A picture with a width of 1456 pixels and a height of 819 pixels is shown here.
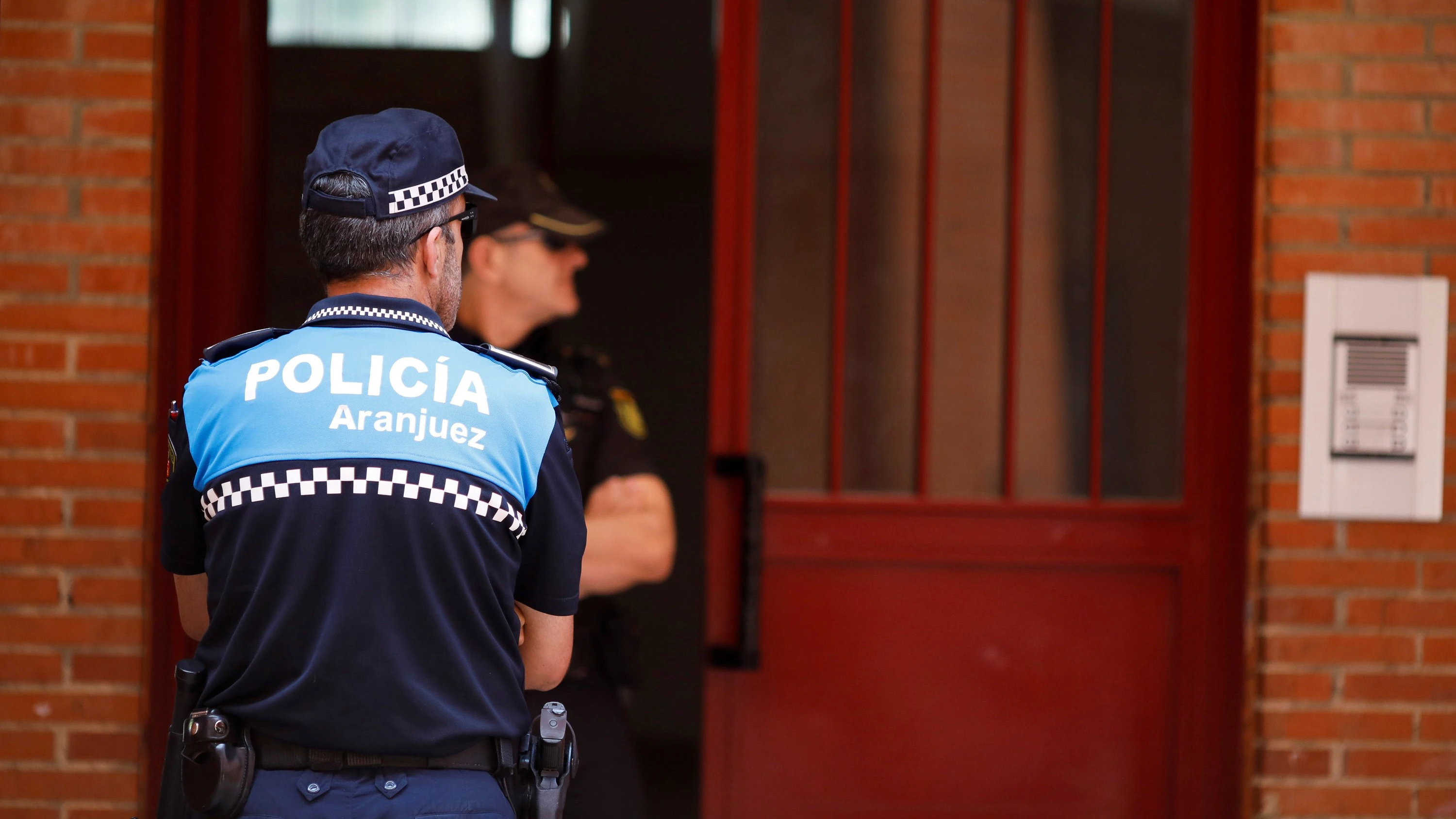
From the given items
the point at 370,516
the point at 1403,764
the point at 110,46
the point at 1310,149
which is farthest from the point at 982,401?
the point at 110,46

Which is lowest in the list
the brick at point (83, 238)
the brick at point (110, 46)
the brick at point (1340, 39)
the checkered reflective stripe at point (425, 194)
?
the checkered reflective stripe at point (425, 194)

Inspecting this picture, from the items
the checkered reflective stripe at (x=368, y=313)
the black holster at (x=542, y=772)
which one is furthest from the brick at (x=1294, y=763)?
the checkered reflective stripe at (x=368, y=313)

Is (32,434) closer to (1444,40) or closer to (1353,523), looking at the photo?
(1353,523)

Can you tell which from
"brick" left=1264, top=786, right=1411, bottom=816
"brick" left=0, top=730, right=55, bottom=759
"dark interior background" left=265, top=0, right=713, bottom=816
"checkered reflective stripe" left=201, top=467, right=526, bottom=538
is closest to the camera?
"checkered reflective stripe" left=201, top=467, right=526, bottom=538

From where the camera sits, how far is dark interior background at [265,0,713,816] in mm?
3010

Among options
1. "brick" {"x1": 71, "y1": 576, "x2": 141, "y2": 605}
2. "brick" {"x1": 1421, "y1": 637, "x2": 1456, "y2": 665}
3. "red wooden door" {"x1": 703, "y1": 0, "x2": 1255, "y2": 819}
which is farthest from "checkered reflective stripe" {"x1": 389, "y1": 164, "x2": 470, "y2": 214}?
"brick" {"x1": 1421, "y1": 637, "x2": 1456, "y2": 665}

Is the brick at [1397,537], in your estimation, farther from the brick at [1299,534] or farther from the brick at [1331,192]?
the brick at [1331,192]

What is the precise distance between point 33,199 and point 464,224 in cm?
142

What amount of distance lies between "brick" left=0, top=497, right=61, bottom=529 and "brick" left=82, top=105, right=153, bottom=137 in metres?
0.80

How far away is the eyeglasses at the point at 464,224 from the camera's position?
162cm

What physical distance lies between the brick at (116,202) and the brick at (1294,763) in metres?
2.74

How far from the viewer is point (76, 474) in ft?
8.42

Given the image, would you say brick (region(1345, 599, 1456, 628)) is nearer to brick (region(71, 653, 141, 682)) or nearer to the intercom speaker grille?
the intercom speaker grille

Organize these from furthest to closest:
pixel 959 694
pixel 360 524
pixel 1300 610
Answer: pixel 959 694
pixel 1300 610
pixel 360 524
